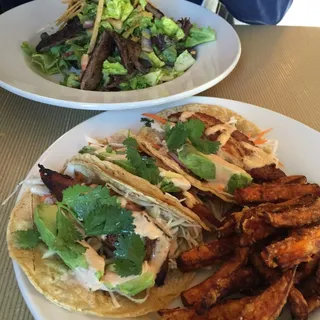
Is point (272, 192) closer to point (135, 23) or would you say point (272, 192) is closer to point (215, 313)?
point (215, 313)

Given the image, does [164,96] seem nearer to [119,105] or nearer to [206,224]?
[119,105]

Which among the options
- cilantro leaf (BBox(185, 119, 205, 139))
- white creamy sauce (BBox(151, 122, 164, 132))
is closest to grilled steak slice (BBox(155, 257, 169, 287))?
cilantro leaf (BBox(185, 119, 205, 139))

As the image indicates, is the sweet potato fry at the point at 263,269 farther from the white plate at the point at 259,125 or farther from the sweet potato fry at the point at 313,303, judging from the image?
the white plate at the point at 259,125

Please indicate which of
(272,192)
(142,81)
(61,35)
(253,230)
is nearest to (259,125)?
(272,192)

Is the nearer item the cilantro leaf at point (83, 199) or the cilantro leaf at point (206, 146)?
the cilantro leaf at point (83, 199)

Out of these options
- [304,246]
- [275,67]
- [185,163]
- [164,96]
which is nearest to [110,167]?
[185,163]

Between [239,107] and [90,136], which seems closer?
[90,136]

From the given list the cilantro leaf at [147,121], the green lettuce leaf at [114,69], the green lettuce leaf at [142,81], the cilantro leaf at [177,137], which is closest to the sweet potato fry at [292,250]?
the cilantro leaf at [177,137]
